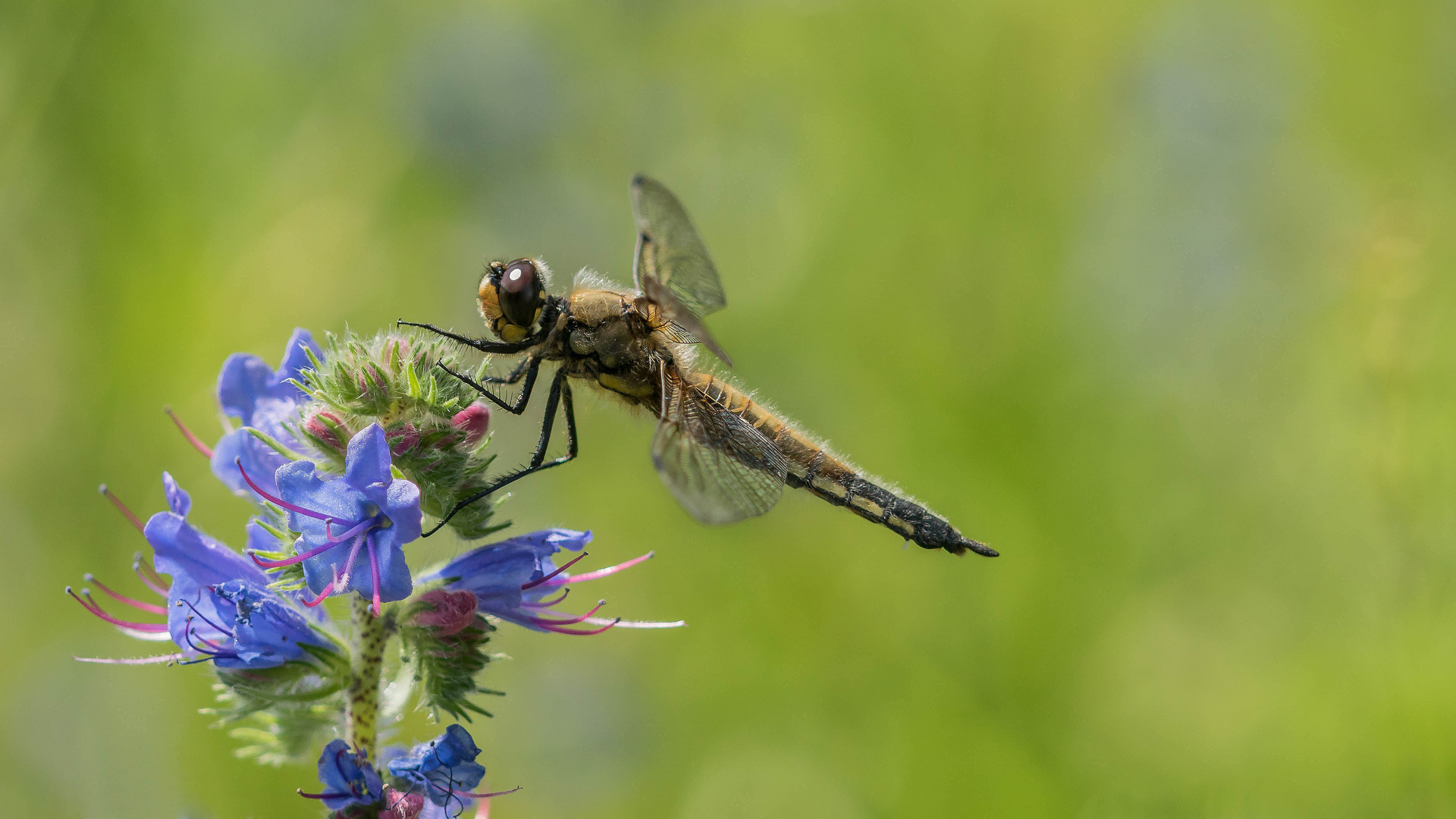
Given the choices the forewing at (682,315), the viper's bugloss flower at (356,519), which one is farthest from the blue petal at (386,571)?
the forewing at (682,315)

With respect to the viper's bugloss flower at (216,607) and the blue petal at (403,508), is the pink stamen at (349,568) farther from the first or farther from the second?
the viper's bugloss flower at (216,607)

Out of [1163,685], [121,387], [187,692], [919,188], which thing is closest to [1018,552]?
[1163,685]

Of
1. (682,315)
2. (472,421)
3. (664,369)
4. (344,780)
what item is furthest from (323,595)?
(664,369)

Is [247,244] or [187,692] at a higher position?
[247,244]

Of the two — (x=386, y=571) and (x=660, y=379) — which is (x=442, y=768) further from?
(x=660, y=379)

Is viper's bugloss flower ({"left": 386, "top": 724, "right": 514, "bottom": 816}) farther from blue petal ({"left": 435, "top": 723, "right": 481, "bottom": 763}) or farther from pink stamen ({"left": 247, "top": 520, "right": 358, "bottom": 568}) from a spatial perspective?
pink stamen ({"left": 247, "top": 520, "right": 358, "bottom": 568})

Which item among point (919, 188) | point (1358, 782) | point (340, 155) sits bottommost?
point (1358, 782)

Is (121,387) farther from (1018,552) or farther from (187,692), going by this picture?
(1018,552)

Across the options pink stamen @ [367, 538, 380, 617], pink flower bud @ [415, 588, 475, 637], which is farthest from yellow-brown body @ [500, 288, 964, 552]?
pink stamen @ [367, 538, 380, 617]
